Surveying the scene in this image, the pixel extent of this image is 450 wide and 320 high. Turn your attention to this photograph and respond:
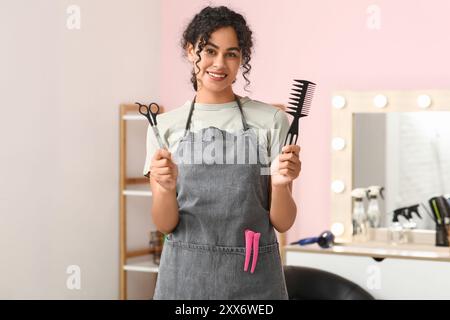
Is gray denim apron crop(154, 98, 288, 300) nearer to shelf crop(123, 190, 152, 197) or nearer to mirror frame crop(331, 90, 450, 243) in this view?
mirror frame crop(331, 90, 450, 243)

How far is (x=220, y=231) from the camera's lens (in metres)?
1.53

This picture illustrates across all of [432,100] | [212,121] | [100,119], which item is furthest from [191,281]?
[100,119]

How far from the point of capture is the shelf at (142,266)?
12.1 feet

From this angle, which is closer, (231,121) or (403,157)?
(231,121)

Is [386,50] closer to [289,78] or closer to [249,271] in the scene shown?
[289,78]

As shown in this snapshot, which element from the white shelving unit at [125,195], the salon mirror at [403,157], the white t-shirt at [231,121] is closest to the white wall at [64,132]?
the white shelving unit at [125,195]

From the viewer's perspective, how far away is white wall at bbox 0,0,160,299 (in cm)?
325

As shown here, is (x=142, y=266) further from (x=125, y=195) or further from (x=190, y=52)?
(x=190, y=52)

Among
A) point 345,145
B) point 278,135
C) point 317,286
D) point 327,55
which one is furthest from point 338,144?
point 278,135

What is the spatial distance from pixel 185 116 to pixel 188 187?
0.14m

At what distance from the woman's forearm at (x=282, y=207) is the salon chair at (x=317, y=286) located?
158cm

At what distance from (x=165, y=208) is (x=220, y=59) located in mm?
295

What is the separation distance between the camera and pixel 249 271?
1526mm

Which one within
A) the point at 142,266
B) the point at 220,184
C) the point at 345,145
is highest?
the point at 345,145
